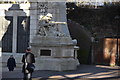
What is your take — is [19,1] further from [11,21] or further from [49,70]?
[49,70]

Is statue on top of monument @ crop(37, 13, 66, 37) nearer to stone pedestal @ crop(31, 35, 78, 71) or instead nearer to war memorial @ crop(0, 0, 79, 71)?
war memorial @ crop(0, 0, 79, 71)

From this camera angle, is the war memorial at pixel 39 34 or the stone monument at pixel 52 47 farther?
the war memorial at pixel 39 34

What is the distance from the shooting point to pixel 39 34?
1673 cm

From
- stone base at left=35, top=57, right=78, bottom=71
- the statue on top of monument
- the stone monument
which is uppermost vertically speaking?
the statue on top of monument

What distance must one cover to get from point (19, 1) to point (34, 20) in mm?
2666

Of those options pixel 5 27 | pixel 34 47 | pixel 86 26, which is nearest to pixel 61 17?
pixel 34 47

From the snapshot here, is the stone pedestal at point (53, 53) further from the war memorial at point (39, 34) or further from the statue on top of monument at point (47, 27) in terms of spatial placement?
the statue on top of monument at point (47, 27)

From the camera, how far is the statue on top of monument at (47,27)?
16547 millimetres

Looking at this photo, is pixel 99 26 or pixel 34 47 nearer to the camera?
pixel 34 47

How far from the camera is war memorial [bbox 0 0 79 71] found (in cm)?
1605

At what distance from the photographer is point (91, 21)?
3055cm

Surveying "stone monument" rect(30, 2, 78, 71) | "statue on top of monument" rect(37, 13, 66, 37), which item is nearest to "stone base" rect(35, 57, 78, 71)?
"stone monument" rect(30, 2, 78, 71)

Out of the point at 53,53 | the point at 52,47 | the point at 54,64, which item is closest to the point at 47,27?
the point at 52,47

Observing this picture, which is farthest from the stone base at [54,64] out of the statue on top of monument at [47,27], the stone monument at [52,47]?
the statue on top of monument at [47,27]
